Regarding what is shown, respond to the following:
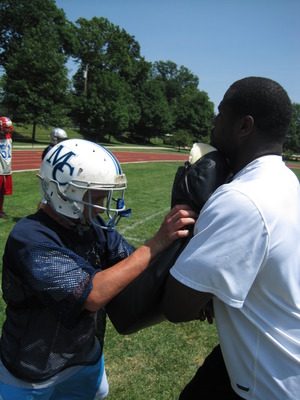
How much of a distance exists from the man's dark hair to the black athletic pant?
4.18 ft

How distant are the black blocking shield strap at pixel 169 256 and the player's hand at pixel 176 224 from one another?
0.09 feet

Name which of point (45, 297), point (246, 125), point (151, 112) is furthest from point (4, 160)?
point (151, 112)

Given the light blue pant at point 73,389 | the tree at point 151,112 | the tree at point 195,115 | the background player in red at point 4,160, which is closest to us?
the light blue pant at point 73,389

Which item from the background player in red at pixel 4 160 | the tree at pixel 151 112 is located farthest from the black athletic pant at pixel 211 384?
the tree at pixel 151 112

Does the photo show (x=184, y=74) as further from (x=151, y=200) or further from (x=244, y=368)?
(x=244, y=368)

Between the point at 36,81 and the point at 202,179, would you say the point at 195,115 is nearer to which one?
the point at 36,81

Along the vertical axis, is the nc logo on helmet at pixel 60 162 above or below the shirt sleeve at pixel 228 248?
above

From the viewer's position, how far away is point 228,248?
1168 millimetres

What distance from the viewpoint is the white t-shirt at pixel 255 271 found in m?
1.17

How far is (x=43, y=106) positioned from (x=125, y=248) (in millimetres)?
30694

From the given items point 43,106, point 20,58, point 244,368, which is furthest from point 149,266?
point 20,58

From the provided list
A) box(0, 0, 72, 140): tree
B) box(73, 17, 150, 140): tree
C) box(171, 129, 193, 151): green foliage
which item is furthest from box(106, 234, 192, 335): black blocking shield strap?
box(171, 129, 193, 151): green foliage

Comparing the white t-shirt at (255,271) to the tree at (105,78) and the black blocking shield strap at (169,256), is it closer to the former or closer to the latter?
the black blocking shield strap at (169,256)

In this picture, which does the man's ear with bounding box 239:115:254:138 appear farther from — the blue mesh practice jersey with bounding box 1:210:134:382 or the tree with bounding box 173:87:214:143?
the tree with bounding box 173:87:214:143
